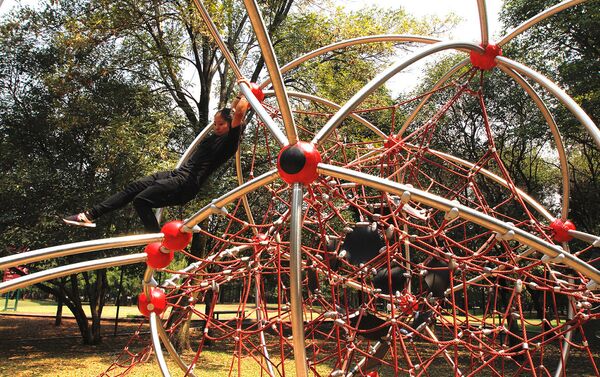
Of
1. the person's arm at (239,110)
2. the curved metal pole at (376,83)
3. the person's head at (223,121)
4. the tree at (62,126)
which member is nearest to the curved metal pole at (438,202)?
the curved metal pole at (376,83)

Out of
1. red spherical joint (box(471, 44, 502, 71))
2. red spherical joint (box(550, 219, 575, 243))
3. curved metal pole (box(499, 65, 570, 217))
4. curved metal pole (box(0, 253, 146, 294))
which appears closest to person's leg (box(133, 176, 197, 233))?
curved metal pole (box(0, 253, 146, 294))

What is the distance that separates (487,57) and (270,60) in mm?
2478

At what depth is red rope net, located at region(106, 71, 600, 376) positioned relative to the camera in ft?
13.6

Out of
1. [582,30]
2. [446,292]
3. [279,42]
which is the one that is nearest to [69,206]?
[279,42]

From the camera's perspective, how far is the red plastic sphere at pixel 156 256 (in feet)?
12.8

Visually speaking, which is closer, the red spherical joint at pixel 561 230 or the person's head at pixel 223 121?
the person's head at pixel 223 121

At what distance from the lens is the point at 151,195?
160 inches

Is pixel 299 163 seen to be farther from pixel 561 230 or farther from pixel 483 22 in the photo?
pixel 561 230

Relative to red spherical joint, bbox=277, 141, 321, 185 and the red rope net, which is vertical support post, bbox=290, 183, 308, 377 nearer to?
red spherical joint, bbox=277, 141, 321, 185

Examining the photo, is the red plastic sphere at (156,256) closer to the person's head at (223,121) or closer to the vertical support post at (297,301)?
the person's head at (223,121)

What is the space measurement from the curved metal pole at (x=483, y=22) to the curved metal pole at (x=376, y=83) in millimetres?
135

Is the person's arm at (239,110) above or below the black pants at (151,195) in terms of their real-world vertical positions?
above

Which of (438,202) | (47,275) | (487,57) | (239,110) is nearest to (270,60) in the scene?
(438,202)

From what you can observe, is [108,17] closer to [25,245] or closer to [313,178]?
[25,245]
